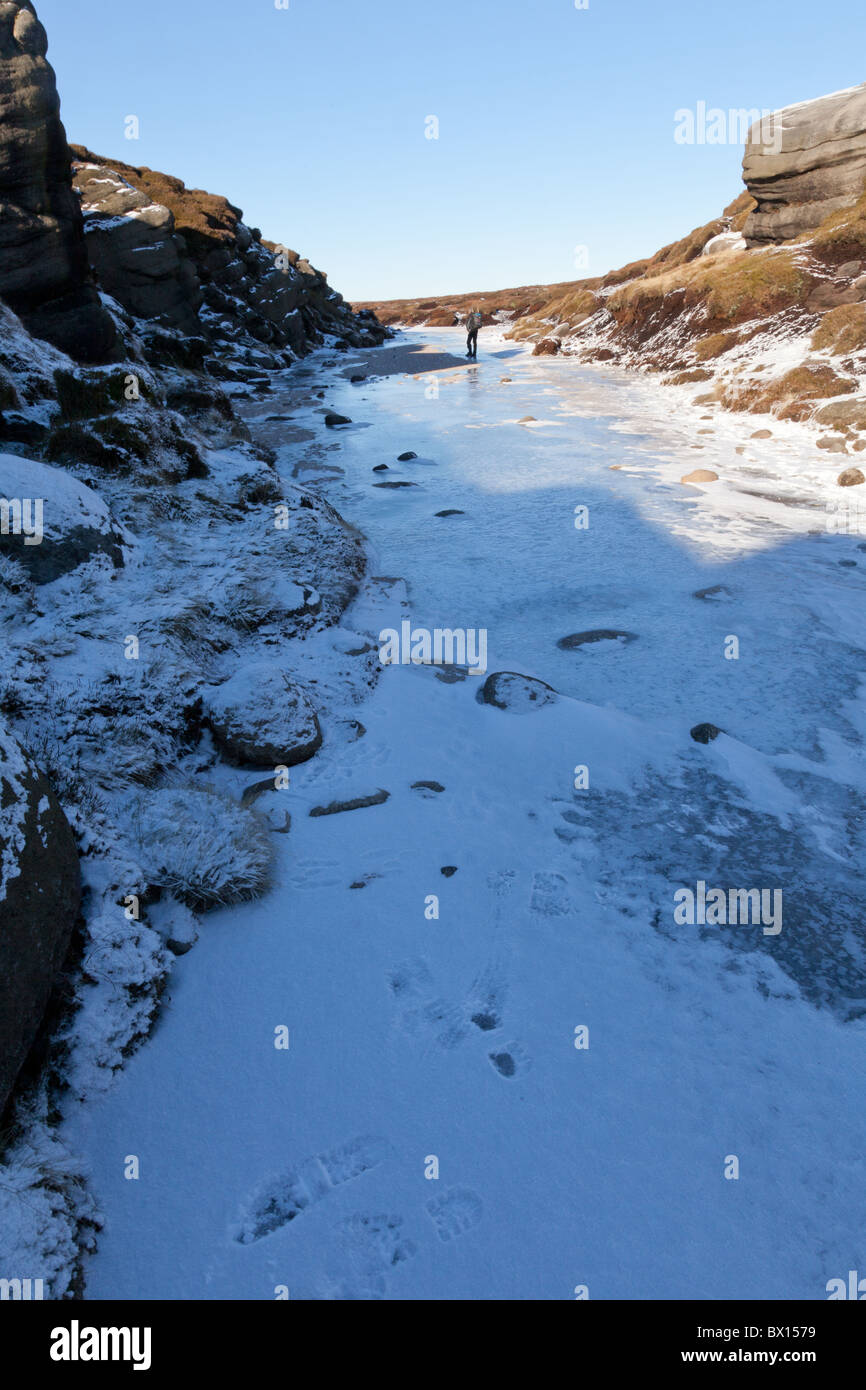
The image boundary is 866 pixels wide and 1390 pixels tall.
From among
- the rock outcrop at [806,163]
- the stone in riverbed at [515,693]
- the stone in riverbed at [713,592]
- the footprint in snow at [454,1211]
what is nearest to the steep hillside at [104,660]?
the stone in riverbed at [515,693]

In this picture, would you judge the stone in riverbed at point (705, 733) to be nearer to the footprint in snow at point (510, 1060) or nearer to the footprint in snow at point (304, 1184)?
the footprint in snow at point (510, 1060)

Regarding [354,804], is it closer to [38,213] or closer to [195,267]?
[38,213]

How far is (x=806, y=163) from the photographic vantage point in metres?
22.3

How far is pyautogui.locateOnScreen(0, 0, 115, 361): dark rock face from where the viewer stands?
974 cm

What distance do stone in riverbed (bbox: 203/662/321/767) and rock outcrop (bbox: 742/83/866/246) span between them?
84.0 ft

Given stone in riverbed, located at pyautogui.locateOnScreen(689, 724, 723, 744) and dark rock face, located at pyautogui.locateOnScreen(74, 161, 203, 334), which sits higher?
dark rock face, located at pyautogui.locateOnScreen(74, 161, 203, 334)

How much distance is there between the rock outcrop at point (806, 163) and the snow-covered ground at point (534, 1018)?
22778 millimetres

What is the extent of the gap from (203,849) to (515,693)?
2.60 meters

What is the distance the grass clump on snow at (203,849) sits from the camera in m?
3.55

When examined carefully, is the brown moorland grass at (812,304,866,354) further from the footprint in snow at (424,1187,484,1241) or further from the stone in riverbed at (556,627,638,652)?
the footprint in snow at (424,1187,484,1241)

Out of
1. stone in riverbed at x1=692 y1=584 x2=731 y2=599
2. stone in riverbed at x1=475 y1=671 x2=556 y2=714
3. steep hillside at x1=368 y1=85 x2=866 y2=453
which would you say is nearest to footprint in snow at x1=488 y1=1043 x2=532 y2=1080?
stone in riverbed at x1=475 y1=671 x2=556 y2=714

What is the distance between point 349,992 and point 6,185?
1238cm

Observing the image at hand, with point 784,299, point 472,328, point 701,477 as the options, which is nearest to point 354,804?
point 701,477

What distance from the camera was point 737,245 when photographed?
1080 inches
